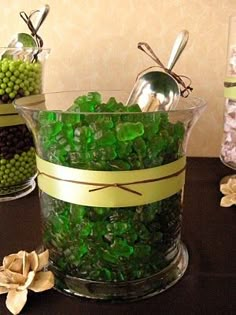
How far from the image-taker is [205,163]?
657 millimetres

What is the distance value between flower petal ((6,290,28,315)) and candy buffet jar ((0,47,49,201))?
213mm

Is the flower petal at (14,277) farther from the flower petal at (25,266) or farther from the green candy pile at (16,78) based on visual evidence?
the green candy pile at (16,78)

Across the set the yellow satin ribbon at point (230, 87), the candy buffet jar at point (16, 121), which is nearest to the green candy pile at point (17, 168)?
the candy buffet jar at point (16, 121)

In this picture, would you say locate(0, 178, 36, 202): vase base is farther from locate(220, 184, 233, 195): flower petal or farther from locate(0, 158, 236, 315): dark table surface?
locate(220, 184, 233, 195): flower petal

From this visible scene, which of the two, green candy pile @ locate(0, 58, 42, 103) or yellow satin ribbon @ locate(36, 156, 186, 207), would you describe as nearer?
yellow satin ribbon @ locate(36, 156, 186, 207)

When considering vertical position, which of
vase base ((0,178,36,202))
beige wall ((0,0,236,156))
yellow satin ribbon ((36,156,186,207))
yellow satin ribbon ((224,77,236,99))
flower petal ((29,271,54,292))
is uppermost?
beige wall ((0,0,236,156))

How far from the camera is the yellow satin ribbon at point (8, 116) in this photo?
0.47 m

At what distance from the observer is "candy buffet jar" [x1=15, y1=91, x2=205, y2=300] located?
29cm

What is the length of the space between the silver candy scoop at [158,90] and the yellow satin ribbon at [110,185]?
4.3 inches

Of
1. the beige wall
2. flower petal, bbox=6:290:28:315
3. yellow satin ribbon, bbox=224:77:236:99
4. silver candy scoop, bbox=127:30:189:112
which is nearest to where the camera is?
flower petal, bbox=6:290:28:315

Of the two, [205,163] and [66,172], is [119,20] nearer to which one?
[205,163]

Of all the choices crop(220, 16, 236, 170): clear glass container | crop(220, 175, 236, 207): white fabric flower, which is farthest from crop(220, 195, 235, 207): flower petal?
crop(220, 16, 236, 170): clear glass container

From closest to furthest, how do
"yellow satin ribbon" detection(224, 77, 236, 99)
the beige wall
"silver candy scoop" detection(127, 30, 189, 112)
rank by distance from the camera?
"silver candy scoop" detection(127, 30, 189, 112) → "yellow satin ribbon" detection(224, 77, 236, 99) → the beige wall

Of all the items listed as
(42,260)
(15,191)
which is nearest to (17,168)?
(15,191)
